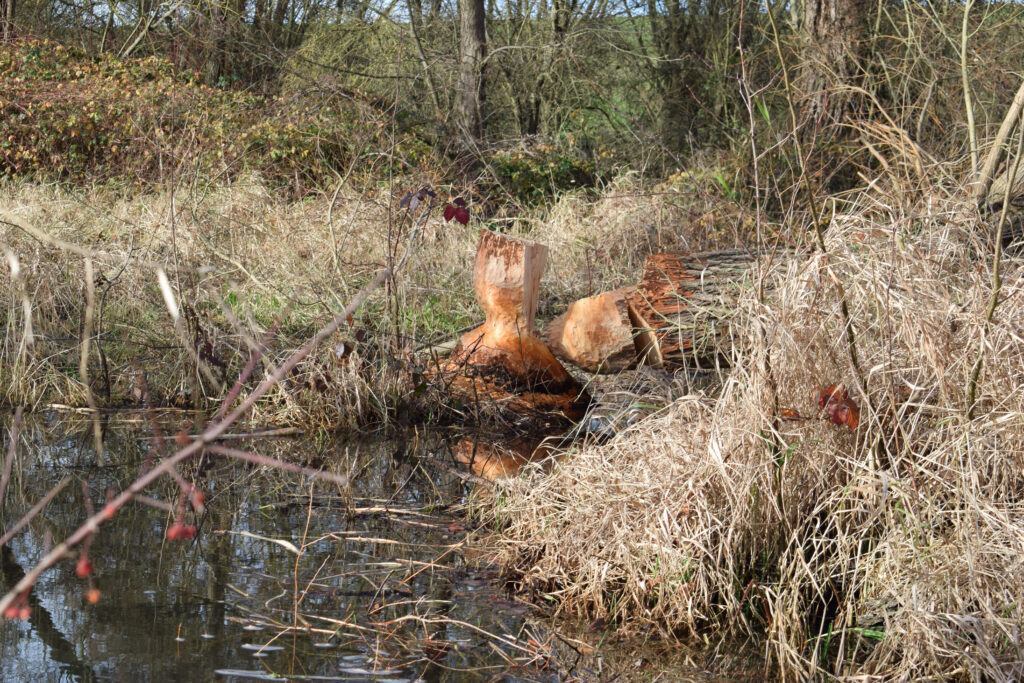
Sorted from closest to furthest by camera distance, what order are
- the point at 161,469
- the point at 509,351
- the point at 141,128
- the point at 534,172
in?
1. the point at 161,469
2. the point at 509,351
3. the point at 141,128
4. the point at 534,172

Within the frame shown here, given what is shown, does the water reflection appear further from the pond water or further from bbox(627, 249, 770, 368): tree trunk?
bbox(627, 249, 770, 368): tree trunk

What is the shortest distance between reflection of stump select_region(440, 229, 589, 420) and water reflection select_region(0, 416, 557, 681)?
1.03 metres

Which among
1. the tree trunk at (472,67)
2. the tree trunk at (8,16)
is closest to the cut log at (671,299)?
the tree trunk at (472,67)

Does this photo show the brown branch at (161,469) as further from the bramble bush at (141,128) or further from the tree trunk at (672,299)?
the bramble bush at (141,128)

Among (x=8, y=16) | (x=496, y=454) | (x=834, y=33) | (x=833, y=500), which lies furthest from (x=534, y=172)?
(x=833, y=500)

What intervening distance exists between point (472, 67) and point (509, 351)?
7382 millimetres

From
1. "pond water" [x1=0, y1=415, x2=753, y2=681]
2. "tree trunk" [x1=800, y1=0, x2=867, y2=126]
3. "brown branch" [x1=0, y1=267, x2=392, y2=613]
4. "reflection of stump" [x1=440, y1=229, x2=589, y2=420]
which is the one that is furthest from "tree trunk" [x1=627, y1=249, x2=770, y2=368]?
"brown branch" [x1=0, y1=267, x2=392, y2=613]

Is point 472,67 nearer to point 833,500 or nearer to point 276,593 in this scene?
point 276,593

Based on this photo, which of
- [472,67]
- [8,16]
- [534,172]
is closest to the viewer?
[534,172]

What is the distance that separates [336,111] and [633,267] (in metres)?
5.33

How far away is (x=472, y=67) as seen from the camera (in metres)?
12.1

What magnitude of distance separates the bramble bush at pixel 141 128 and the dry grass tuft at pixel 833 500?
755cm

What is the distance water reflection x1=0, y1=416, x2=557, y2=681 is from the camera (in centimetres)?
272

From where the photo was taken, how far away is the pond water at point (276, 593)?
2.71 meters
